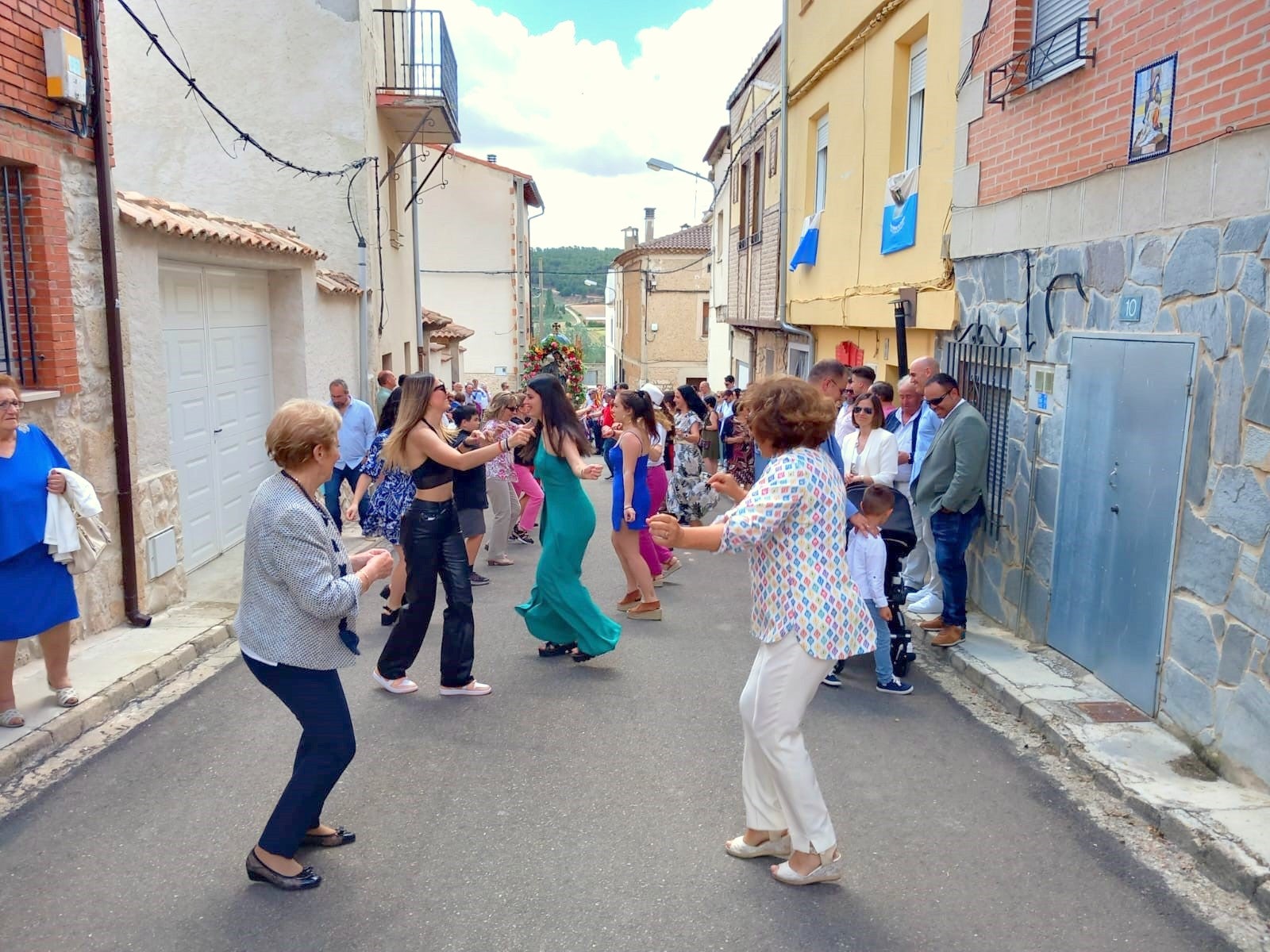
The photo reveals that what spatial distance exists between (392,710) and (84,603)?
2.34 m

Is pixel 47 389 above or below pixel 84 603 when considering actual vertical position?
above

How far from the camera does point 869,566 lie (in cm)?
571

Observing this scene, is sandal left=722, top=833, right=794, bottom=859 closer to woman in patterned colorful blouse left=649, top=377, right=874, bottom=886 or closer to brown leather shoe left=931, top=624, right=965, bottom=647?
woman in patterned colorful blouse left=649, top=377, right=874, bottom=886

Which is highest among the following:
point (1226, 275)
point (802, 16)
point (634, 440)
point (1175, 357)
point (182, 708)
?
point (802, 16)

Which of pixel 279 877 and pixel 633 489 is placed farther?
pixel 633 489

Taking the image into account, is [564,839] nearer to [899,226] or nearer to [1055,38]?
[1055,38]

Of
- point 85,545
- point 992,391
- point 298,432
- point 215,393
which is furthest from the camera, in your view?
point 215,393

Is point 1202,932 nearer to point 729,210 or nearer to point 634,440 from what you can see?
point 634,440

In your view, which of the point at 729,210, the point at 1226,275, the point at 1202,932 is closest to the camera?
the point at 1202,932

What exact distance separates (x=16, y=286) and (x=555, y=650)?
12.9 ft

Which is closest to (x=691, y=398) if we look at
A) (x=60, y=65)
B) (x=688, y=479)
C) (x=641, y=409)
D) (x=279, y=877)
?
(x=688, y=479)

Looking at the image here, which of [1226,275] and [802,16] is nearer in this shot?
[1226,275]

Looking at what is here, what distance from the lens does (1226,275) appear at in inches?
181

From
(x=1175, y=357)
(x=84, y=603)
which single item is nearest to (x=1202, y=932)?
(x=1175, y=357)
